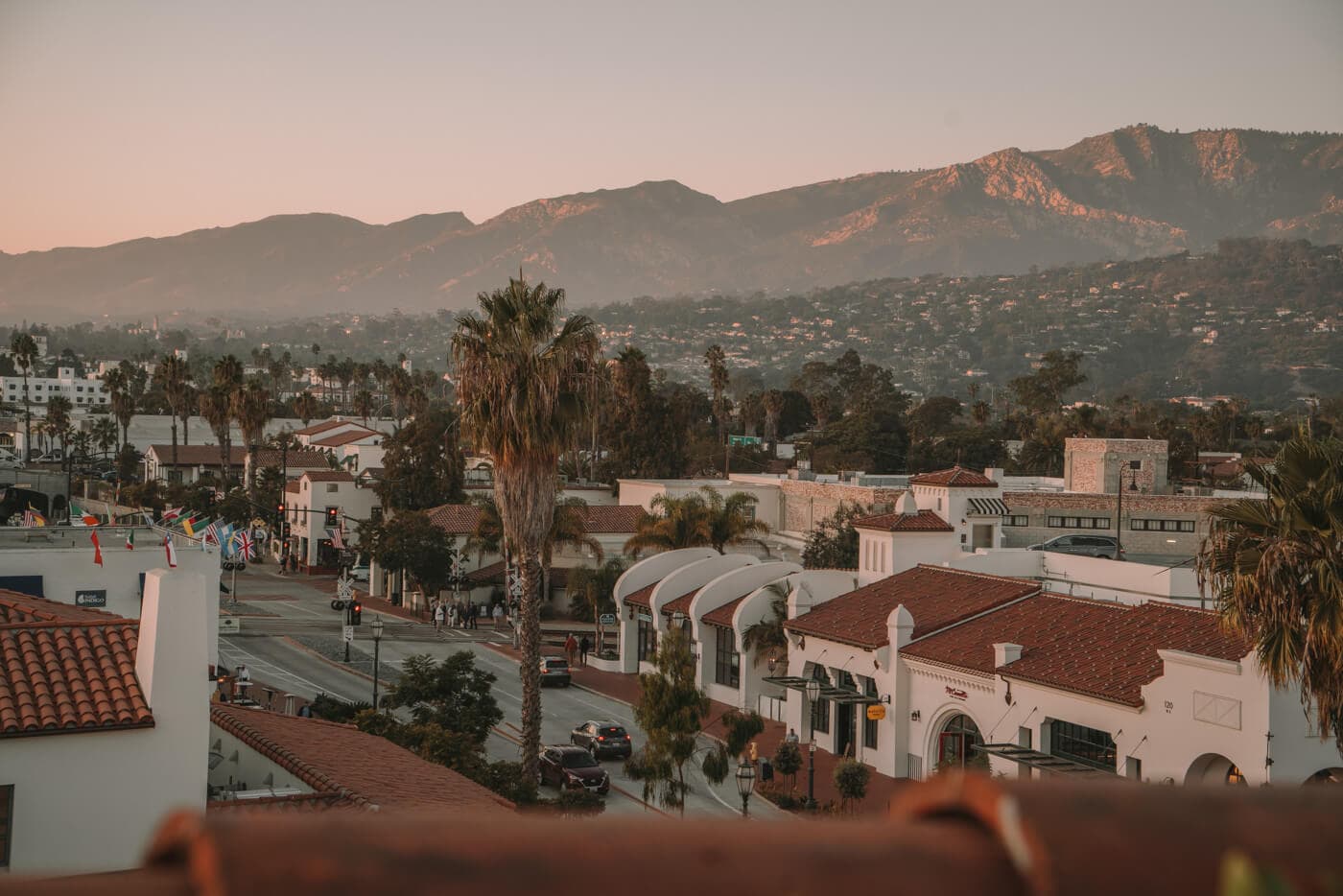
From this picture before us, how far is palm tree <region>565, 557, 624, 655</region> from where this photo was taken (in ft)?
215

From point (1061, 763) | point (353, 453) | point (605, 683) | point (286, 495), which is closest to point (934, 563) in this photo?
point (605, 683)

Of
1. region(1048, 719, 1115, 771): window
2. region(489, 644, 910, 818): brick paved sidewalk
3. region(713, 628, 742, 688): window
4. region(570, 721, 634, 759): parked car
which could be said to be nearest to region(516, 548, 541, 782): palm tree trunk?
region(489, 644, 910, 818): brick paved sidewalk

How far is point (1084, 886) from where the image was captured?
1972 millimetres

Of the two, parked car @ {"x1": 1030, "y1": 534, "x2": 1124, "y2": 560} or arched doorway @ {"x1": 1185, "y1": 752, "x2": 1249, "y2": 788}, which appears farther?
parked car @ {"x1": 1030, "y1": 534, "x2": 1124, "y2": 560}

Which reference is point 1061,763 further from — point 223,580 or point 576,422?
point 223,580

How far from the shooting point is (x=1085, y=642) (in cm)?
3491

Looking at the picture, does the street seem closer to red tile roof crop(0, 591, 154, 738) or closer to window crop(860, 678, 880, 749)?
window crop(860, 678, 880, 749)

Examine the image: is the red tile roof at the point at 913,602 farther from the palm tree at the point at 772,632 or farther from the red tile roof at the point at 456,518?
the red tile roof at the point at 456,518

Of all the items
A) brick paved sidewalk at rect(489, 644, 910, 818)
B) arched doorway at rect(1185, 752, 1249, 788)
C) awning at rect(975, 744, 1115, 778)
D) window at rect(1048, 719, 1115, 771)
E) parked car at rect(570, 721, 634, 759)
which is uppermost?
arched doorway at rect(1185, 752, 1249, 788)

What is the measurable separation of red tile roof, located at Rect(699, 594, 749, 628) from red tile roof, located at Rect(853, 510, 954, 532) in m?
5.26

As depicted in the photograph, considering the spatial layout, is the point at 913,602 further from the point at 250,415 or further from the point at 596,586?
the point at 250,415

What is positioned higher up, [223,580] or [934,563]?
[934,563]

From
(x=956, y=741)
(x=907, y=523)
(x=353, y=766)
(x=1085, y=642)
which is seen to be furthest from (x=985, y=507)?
(x=353, y=766)

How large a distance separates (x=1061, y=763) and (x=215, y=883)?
3221 centimetres
